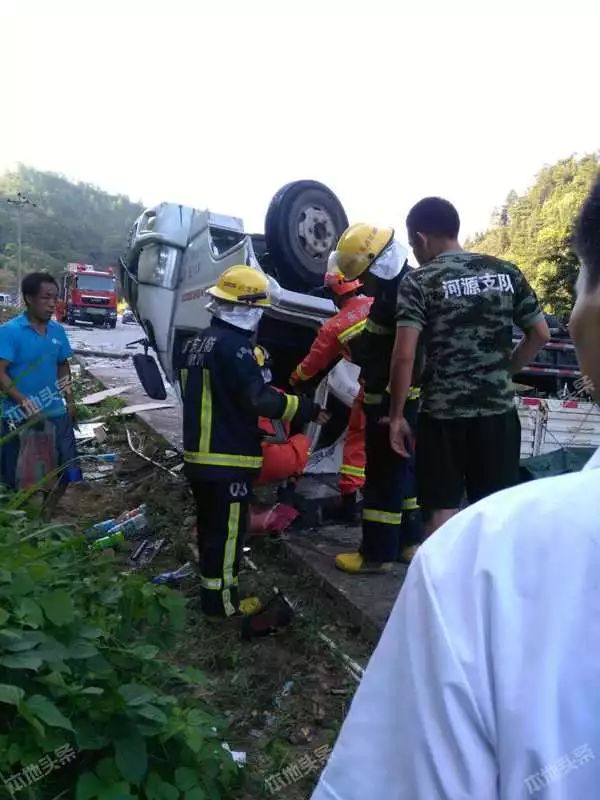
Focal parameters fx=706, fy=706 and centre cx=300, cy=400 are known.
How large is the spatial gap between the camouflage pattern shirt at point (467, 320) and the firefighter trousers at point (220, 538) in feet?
3.53

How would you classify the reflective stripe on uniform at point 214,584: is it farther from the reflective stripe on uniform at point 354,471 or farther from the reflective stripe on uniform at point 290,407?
the reflective stripe on uniform at point 354,471

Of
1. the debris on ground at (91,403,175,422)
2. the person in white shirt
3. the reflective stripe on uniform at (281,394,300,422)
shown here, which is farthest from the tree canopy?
the person in white shirt

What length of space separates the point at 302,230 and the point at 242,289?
1.71m

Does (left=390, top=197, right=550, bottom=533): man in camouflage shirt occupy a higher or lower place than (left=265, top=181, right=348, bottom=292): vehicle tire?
lower

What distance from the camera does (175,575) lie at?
4031 mm

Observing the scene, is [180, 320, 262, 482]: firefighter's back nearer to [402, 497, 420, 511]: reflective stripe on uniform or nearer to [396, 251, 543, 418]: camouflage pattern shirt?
[396, 251, 543, 418]: camouflage pattern shirt

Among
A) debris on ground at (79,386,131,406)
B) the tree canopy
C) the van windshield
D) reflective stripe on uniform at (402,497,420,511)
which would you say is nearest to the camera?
reflective stripe on uniform at (402,497,420,511)

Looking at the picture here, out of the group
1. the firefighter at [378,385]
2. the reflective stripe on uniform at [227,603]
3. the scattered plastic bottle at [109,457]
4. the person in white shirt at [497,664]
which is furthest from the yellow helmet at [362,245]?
the scattered plastic bottle at [109,457]

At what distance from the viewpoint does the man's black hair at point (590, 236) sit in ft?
2.33

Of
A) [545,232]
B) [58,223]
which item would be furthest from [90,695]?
[58,223]

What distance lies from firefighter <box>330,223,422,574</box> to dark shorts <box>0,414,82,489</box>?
1.68 metres

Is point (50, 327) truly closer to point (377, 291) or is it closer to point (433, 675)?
point (377, 291)

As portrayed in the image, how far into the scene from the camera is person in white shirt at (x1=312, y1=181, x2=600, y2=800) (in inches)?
21.8

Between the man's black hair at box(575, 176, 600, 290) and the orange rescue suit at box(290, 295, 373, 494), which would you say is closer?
A: the man's black hair at box(575, 176, 600, 290)
